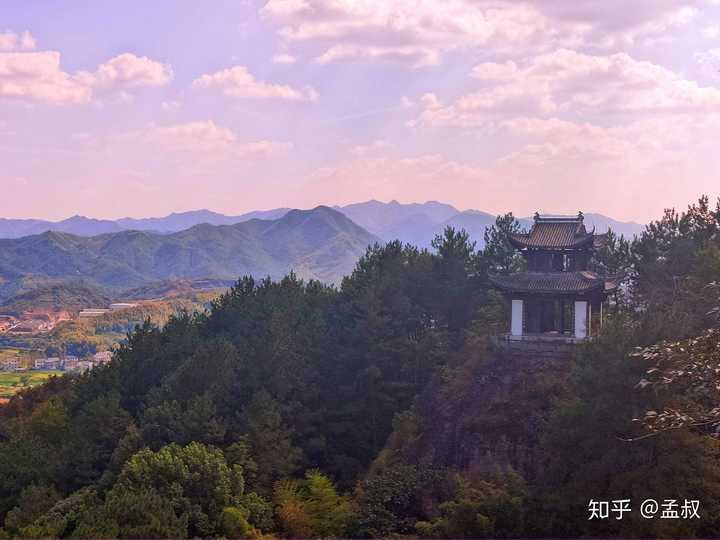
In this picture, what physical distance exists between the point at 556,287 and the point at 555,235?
2799mm

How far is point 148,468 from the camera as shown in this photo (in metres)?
22.8

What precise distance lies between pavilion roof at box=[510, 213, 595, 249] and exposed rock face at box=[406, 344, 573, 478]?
452cm

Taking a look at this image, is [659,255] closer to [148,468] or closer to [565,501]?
[565,501]

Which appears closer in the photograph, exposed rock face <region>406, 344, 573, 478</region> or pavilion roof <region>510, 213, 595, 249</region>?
exposed rock face <region>406, 344, 573, 478</region>

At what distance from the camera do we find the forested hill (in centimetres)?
1714

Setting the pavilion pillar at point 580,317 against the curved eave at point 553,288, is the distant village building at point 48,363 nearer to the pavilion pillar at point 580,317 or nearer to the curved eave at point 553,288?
the curved eave at point 553,288

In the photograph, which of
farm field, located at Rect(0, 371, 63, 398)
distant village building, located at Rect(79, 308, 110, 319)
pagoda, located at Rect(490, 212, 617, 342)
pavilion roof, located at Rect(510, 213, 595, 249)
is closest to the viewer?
pagoda, located at Rect(490, 212, 617, 342)

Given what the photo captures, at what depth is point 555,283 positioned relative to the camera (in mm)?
29172

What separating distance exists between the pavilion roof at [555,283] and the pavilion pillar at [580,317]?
2.18ft

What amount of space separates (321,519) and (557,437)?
27.9ft

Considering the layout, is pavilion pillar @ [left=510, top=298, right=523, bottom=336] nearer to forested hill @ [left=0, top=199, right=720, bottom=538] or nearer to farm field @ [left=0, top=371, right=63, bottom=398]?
forested hill @ [left=0, top=199, right=720, bottom=538]

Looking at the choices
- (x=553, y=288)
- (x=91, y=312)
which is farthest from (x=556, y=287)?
(x=91, y=312)

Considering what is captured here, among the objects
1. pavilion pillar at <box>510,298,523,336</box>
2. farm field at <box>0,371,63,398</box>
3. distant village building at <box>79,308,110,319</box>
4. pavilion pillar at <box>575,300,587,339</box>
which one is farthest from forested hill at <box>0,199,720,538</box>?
distant village building at <box>79,308,110,319</box>

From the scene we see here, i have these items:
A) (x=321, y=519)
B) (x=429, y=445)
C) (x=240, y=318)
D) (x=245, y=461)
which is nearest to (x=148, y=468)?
(x=245, y=461)
